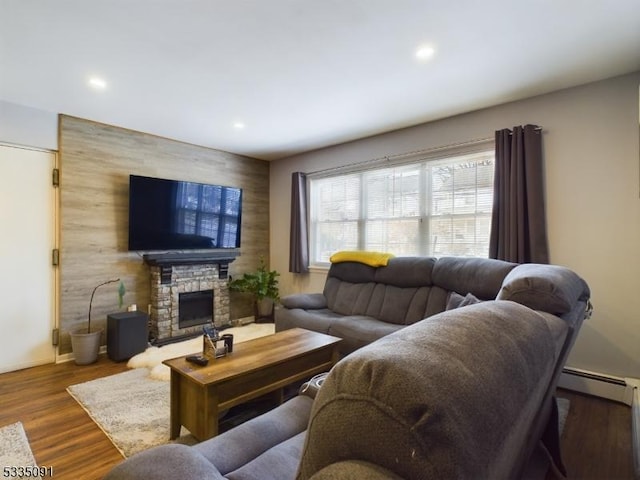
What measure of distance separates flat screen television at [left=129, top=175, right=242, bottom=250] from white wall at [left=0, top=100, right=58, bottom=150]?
31.3 inches

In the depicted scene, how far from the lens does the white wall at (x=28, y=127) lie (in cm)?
312

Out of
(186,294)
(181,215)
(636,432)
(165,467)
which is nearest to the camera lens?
(165,467)

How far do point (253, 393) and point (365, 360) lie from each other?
1812mm

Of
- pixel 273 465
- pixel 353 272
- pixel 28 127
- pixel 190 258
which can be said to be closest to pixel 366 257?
pixel 353 272

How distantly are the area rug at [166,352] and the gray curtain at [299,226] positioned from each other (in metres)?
1.00

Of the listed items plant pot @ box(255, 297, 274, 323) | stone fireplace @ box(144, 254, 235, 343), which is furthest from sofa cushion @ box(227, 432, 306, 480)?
plant pot @ box(255, 297, 274, 323)

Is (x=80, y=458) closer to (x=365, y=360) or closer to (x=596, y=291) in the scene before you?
(x=365, y=360)

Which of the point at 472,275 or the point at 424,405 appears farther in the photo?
the point at 472,275

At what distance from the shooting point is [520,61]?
244 cm

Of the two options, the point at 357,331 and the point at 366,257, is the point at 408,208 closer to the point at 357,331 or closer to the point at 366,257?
the point at 366,257

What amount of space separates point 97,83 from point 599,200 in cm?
424

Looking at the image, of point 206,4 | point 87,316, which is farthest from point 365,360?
point 87,316

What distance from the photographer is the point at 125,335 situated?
3.40 m

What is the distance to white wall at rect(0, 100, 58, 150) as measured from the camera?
3121 mm
